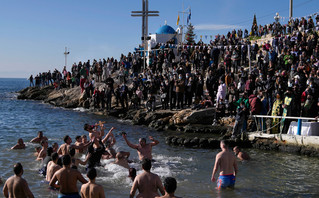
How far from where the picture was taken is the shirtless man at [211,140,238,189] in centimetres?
977

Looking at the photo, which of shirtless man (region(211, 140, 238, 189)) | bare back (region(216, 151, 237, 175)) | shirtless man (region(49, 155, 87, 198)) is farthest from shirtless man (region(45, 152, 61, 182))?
bare back (region(216, 151, 237, 175))

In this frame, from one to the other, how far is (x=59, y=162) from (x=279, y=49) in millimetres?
20103

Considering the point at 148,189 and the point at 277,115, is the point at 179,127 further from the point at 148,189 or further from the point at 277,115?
the point at 148,189

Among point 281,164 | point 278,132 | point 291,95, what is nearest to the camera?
point 281,164

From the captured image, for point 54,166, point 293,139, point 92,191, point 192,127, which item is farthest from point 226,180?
point 192,127

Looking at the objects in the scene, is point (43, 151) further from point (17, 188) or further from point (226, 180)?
point (226, 180)

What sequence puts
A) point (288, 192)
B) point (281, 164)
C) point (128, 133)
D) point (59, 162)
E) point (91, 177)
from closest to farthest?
point (91, 177), point (59, 162), point (288, 192), point (281, 164), point (128, 133)

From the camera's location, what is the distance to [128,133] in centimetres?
2189

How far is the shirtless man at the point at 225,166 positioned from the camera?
9.77 meters

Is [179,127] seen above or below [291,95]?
below

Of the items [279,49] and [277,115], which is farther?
[279,49]

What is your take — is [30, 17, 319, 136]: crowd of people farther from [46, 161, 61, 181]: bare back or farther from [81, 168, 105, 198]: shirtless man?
[81, 168, 105, 198]: shirtless man

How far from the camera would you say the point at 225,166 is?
9836 millimetres

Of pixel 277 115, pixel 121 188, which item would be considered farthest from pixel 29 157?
pixel 277 115
